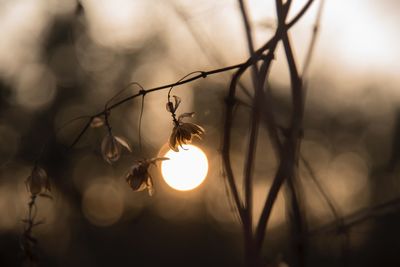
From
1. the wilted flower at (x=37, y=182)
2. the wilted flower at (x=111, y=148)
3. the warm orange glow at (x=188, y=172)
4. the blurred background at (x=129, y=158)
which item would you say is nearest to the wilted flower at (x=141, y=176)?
the wilted flower at (x=111, y=148)

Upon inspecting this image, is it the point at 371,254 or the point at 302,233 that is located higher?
the point at 371,254

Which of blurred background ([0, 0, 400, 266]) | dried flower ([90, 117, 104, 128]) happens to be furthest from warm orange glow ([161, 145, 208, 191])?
blurred background ([0, 0, 400, 266])

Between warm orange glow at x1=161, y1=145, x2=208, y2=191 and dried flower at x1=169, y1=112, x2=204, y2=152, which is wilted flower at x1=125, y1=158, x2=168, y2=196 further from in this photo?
warm orange glow at x1=161, y1=145, x2=208, y2=191

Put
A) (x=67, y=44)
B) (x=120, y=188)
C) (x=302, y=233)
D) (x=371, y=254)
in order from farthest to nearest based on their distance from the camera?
(x=120, y=188), (x=67, y=44), (x=371, y=254), (x=302, y=233)

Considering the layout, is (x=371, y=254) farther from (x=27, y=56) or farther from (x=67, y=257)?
(x=27, y=56)

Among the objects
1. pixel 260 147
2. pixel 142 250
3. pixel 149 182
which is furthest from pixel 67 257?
pixel 149 182

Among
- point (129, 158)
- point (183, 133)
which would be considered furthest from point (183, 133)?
point (129, 158)

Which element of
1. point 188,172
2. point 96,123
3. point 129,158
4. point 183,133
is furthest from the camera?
point 129,158

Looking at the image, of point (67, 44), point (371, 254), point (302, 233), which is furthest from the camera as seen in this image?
point (67, 44)

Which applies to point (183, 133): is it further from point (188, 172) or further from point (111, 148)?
point (188, 172)
